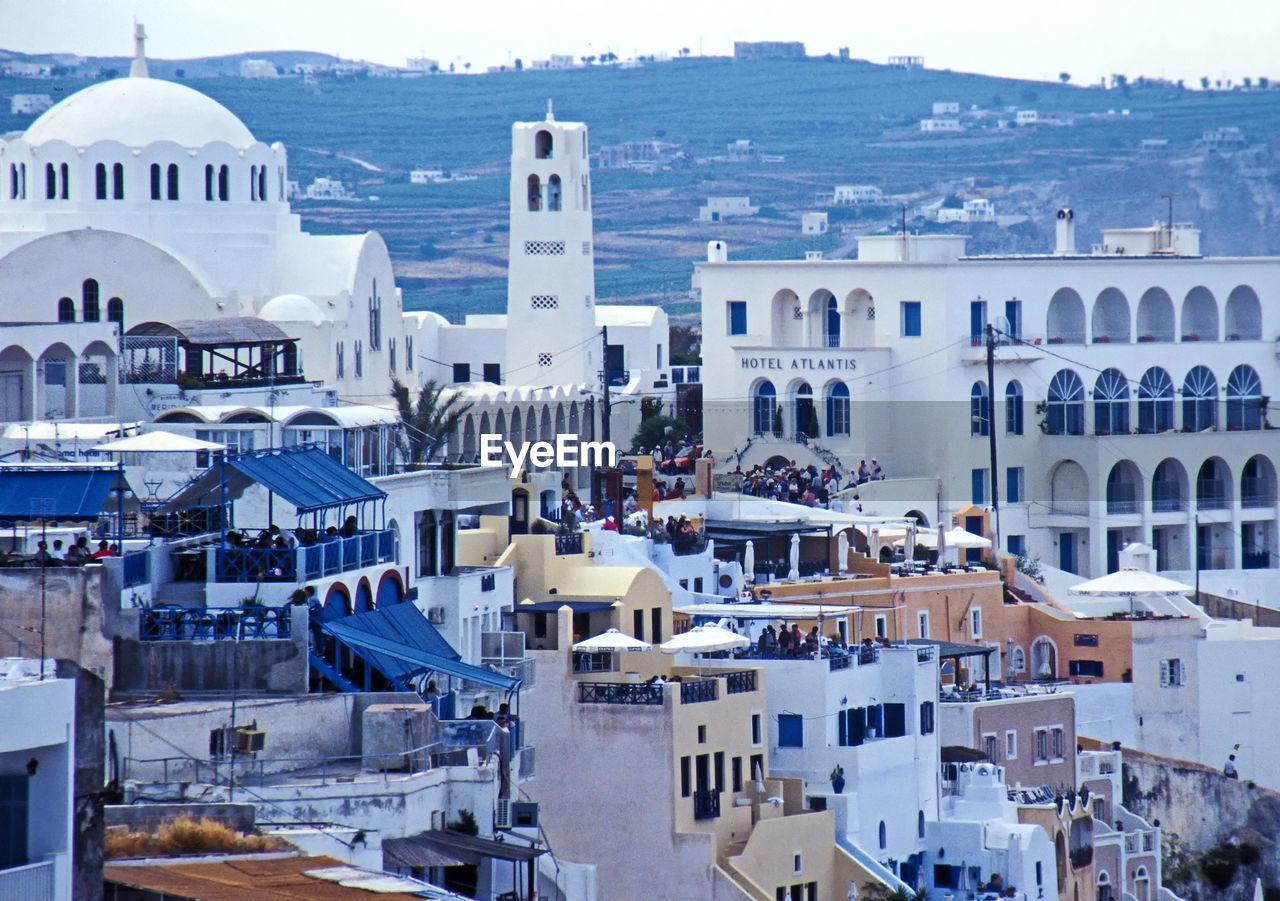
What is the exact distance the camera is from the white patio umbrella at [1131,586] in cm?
5784

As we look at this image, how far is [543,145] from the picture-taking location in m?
88.9

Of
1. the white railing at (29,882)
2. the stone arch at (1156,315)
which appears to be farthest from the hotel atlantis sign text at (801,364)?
the white railing at (29,882)

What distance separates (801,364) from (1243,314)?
13.2 metres

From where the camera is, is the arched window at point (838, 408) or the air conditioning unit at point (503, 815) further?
the arched window at point (838, 408)

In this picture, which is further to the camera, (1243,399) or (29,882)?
(1243,399)

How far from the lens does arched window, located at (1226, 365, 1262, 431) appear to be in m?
80.1

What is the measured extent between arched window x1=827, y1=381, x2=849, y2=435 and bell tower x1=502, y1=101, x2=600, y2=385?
43.6 feet

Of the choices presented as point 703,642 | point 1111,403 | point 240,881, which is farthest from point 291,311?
point 240,881

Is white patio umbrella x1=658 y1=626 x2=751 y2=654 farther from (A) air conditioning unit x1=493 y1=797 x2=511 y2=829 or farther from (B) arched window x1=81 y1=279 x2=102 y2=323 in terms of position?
(B) arched window x1=81 y1=279 x2=102 y2=323

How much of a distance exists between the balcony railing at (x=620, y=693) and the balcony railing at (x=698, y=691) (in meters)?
0.13

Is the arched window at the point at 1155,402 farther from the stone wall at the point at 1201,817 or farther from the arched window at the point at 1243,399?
the stone wall at the point at 1201,817

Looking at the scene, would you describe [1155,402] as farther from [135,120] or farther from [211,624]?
[211,624]

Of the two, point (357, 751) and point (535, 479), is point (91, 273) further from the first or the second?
point (357, 751)

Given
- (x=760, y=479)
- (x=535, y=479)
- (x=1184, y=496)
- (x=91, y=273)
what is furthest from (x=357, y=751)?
(x=1184, y=496)
